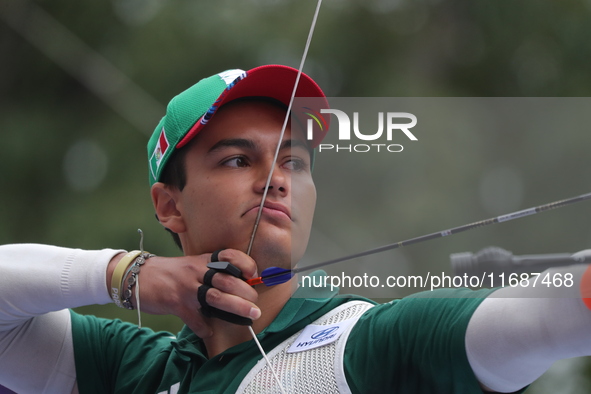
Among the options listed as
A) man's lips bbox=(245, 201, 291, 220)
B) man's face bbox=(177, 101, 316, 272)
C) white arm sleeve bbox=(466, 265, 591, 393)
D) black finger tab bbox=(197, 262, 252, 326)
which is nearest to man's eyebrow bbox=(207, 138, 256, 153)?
man's face bbox=(177, 101, 316, 272)

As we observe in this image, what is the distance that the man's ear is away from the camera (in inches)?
59.0

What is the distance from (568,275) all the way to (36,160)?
3.46 m

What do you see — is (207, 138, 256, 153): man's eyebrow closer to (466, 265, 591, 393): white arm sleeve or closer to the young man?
the young man

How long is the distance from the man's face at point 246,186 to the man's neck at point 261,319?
0.26ft

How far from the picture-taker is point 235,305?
1220 millimetres

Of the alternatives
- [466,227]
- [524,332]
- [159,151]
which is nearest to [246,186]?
[159,151]

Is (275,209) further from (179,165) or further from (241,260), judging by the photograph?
(179,165)

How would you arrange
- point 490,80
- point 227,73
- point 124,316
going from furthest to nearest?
point 124,316
point 490,80
point 227,73

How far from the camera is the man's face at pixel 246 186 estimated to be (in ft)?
4.14

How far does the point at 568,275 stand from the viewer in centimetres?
90

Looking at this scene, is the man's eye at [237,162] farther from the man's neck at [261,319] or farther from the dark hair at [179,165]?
the man's neck at [261,319]

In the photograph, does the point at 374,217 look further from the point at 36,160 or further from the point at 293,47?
the point at 36,160

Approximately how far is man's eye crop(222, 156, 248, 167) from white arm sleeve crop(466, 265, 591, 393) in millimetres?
587

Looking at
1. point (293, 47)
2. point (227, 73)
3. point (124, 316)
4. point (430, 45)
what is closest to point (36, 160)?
point (124, 316)
